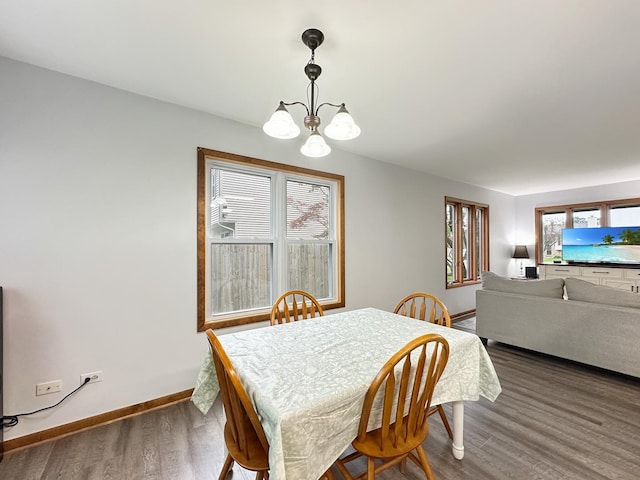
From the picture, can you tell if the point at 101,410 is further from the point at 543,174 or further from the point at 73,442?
the point at 543,174

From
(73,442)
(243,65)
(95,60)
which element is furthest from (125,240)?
(243,65)

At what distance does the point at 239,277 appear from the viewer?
2791mm

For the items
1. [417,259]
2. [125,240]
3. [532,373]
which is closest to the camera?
[125,240]

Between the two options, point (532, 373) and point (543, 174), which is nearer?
point (532, 373)

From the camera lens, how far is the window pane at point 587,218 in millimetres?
5470

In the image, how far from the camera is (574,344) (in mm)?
2881

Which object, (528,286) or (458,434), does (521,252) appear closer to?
(528,286)

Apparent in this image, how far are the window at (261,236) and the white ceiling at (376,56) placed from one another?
0.62m

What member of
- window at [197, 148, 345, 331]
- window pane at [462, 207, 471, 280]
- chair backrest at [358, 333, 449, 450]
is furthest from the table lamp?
chair backrest at [358, 333, 449, 450]

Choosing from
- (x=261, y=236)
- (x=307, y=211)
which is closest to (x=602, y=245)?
(x=307, y=211)

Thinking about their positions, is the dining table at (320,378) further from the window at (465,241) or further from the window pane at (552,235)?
the window pane at (552,235)

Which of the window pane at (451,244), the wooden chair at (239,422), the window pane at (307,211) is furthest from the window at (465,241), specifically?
the wooden chair at (239,422)

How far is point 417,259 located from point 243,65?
3.48 m

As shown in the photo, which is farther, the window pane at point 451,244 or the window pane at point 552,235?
the window pane at point 552,235
